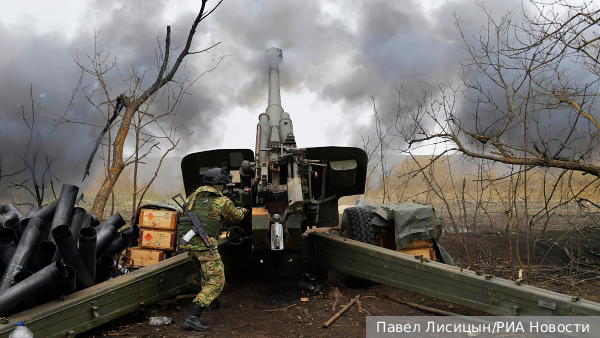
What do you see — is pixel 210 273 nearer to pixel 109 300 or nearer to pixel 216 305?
pixel 216 305

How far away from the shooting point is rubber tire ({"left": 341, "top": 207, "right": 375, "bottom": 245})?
22.5 feet

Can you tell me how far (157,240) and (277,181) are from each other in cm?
222

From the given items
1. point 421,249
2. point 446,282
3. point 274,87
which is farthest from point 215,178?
point 421,249

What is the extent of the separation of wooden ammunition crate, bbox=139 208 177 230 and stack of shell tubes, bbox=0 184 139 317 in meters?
1.56

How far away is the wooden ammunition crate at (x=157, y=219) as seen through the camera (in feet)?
23.1

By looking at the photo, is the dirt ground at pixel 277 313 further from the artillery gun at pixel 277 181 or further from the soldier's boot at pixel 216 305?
the artillery gun at pixel 277 181

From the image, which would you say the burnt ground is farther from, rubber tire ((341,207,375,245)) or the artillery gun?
rubber tire ((341,207,375,245))

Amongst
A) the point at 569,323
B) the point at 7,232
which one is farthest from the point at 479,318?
the point at 7,232

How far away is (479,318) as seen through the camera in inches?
188

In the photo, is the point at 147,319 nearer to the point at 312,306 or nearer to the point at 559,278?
the point at 312,306

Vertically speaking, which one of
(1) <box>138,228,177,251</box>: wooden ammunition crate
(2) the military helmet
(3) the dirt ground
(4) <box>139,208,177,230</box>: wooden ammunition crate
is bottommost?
(3) the dirt ground

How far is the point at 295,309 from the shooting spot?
5.50 metres

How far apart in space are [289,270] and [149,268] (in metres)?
2.06

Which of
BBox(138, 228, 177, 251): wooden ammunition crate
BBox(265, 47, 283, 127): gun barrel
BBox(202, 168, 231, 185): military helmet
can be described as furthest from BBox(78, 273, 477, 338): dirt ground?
BBox(265, 47, 283, 127): gun barrel
